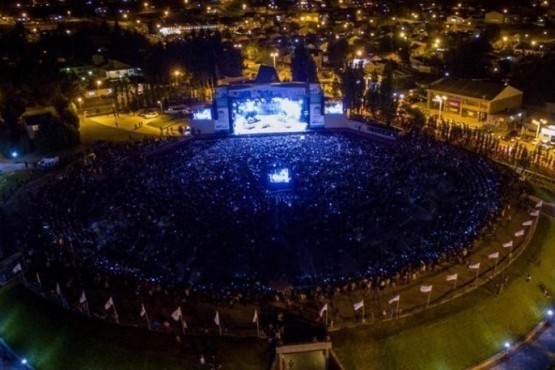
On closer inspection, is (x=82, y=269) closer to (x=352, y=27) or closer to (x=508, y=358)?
(x=508, y=358)

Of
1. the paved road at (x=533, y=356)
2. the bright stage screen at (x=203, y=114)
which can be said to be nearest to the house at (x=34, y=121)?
the bright stage screen at (x=203, y=114)

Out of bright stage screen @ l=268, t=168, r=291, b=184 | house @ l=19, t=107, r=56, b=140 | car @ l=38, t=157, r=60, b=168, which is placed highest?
house @ l=19, t=107, r=56, b=140

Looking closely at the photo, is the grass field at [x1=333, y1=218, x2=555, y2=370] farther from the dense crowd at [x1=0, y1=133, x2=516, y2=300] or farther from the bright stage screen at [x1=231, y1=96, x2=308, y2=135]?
the bright stage screen at [x1=231, y1=96, x2=308, y2=135]

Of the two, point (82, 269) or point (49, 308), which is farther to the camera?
point (82, 269)

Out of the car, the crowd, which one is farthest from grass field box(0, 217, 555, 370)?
the car

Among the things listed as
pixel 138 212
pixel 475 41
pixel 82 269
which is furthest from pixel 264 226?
pixel 475 41

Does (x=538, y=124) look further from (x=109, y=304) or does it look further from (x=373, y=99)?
(x=109, y=304)
